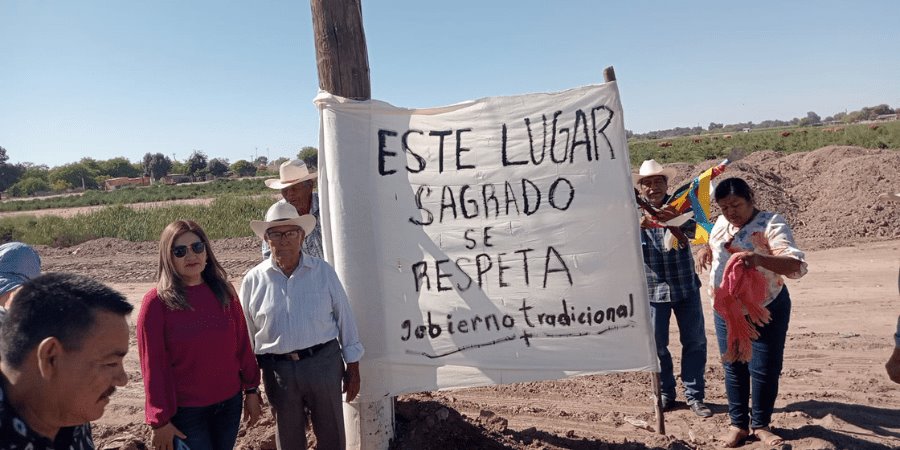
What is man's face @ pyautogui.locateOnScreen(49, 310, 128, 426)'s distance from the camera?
1.48 m

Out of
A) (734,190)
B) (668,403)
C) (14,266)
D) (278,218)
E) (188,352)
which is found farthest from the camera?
(668,403)

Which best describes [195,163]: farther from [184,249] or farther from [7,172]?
[184,249]

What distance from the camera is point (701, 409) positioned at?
14.6ft

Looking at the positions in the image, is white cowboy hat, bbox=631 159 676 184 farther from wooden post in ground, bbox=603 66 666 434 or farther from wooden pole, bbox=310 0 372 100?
wooden pole, bbox=310 0 372 100

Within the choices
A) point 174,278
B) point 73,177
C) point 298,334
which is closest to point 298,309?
point 298,334

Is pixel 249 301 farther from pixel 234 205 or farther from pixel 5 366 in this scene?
pixel 234 205

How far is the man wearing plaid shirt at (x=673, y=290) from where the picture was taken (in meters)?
4.48

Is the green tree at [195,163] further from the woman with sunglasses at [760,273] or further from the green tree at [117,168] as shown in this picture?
the woman with sunglasses at [760,273]

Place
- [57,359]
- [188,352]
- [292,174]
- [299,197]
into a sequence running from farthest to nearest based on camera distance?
[292,174]
[299,197]
[188,352]
[57,359]

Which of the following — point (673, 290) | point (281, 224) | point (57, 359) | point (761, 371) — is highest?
point (281, 224)

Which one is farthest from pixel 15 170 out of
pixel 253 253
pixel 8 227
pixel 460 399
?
pixel 460 399

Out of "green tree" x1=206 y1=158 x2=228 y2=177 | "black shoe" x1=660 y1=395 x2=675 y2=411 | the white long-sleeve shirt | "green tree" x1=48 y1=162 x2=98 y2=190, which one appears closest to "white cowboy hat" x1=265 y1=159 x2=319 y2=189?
the white long-sleeve shirt

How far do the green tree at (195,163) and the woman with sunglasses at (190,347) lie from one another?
4030 inches

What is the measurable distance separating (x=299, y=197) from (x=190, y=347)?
5.15 feet
